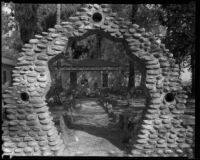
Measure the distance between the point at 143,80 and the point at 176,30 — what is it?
7.49 metres

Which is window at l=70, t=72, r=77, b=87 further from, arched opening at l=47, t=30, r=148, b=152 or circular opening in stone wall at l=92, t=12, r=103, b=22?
circular opening in stone wall at l=92, t=12, r=103, b=22

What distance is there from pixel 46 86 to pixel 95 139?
2908 millimetres

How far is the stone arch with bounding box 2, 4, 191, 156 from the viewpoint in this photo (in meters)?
5.48

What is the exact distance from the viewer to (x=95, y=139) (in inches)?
279

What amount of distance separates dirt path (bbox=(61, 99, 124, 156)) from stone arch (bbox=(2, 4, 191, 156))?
2.71 ft

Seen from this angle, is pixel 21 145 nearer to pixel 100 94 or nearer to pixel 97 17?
pixel 97 17

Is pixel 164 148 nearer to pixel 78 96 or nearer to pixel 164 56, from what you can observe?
pixel 164 56

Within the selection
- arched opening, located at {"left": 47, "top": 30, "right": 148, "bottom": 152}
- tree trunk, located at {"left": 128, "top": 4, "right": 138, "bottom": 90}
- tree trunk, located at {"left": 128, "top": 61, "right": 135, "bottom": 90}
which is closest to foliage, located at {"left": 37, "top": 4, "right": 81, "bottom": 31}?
arched opening, located at {"left": 47, "top": 30, "right": 148, "bottom": 152}

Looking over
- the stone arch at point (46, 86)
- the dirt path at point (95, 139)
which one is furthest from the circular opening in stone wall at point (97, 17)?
the dirt path at point (95, 139)

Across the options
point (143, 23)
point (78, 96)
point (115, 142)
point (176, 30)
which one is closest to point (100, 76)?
point (78, 96)

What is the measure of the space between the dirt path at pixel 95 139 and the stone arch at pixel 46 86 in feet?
2.71

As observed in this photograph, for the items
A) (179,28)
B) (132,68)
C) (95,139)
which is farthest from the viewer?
(132,68)

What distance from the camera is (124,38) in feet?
18.4

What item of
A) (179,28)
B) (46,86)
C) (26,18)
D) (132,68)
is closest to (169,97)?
(46,86)
